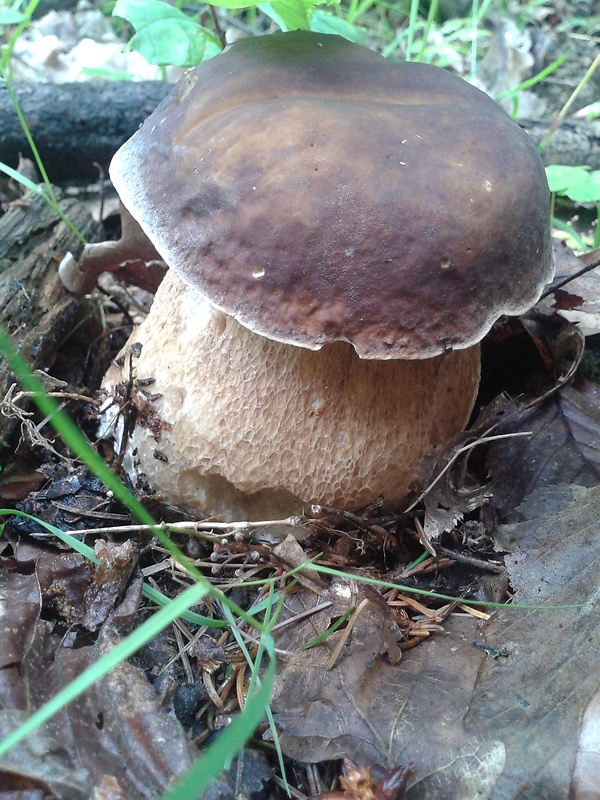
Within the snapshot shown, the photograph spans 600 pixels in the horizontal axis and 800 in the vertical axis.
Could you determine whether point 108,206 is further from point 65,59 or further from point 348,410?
point 65,59

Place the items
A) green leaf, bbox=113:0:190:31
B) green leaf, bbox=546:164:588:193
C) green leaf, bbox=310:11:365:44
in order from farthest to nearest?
green leaf, bbox=546:164:588:193
green leaf, bbox=310:11:365:44
green leaf, bbox=113:0:190:31

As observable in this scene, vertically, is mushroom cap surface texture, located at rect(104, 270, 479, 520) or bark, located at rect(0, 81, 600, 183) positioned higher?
bark, located at rect(0, 81, 600, 183)

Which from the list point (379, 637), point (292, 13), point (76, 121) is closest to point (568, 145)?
point (292, 13)

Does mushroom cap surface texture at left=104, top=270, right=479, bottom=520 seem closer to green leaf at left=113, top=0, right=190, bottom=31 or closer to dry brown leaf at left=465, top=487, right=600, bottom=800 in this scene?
dry brown leaf at left=465, top=487, right=600, bottom=800

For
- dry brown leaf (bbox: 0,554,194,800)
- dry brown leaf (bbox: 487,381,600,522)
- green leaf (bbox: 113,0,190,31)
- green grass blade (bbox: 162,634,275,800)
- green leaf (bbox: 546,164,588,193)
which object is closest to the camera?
green grass blade (bbox: 162,634,275,800)

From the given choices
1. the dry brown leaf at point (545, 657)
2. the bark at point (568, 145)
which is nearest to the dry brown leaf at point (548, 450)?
the dry brown leaf at point (545, 657)

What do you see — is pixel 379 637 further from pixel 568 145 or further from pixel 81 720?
pixel 568 145

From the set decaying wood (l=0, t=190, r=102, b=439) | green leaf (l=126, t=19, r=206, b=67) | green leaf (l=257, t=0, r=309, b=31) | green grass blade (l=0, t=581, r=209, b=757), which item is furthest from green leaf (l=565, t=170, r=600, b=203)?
green grass blade (l=0, t=581, r=209, b=757)

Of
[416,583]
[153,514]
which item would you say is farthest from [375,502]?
[153,514]
